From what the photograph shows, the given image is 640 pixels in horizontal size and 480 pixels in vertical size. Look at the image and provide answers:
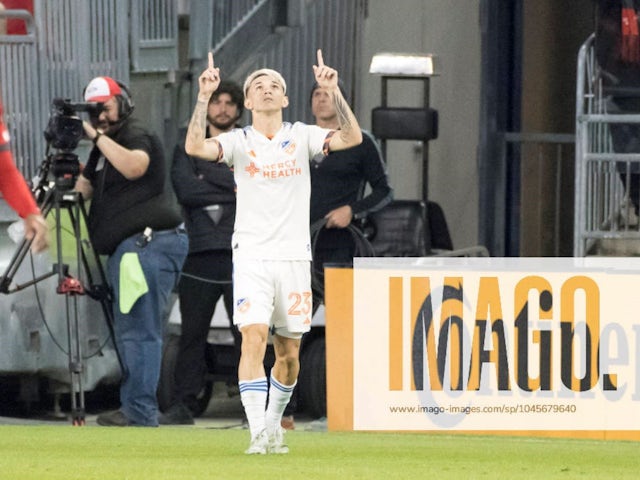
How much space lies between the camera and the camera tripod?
14.0 meters

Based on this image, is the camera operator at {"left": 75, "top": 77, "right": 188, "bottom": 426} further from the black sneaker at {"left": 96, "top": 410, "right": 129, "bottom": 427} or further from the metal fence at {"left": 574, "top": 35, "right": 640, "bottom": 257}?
the metal fence at {"left": 574, "top": 35, "right": 640, "bottom": 257}

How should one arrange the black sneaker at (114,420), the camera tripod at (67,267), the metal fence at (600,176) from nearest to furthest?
the camera tripod at (67,267) → the black sneaker at (114,420) → the metal fence at (600,176)

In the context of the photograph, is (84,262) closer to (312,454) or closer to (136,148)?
(136,148)

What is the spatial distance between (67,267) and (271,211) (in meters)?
3.12

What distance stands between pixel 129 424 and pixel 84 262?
1104mm

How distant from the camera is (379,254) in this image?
15789mm

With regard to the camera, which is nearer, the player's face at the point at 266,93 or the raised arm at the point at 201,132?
the raised arm at the point at 201,132

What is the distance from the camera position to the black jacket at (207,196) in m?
14.7

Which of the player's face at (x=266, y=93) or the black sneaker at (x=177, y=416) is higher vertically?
the player's face at (x=266, y=93)

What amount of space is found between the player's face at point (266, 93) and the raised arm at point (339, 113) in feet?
0.72

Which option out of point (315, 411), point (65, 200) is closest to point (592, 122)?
point (315, 411)

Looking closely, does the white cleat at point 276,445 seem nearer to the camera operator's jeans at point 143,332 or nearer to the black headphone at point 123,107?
the camera operator's jeans at point 143,332

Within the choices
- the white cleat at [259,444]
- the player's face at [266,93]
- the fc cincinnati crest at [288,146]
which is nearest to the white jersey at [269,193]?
A: the fc cincinnati crest at [288,146]

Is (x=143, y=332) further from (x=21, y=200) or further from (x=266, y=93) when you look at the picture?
(x=21, y=200)
